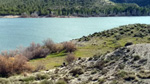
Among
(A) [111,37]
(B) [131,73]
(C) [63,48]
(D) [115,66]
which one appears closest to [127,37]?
(A) [111,37]

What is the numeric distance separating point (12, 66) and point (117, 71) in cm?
A: 1135

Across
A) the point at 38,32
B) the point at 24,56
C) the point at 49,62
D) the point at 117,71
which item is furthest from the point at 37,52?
the point at 38,32

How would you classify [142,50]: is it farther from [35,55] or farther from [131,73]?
[35,55]

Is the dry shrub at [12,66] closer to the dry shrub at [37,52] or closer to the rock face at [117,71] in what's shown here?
the rock face at [117,71]

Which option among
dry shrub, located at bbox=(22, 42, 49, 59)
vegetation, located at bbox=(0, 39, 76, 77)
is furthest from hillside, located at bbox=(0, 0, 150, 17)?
dry shrub, located at bbox=(22, 42, 49, 59)

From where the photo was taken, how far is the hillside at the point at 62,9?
12678cm

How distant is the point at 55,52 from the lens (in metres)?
39.1

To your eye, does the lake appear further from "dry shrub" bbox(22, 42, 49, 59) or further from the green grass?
the green grass

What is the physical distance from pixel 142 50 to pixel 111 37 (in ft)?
81.0

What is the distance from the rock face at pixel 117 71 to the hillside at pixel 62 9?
106m

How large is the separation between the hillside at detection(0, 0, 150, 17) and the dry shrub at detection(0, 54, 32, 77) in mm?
100124

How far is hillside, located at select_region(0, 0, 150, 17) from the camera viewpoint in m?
127

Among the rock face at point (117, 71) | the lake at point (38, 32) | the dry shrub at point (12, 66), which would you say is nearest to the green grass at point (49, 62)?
the dry shrub at point (12, 66)

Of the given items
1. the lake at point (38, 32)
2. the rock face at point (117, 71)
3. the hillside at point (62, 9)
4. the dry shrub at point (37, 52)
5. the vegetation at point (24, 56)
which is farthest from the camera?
the hillside at point (62, 9)
